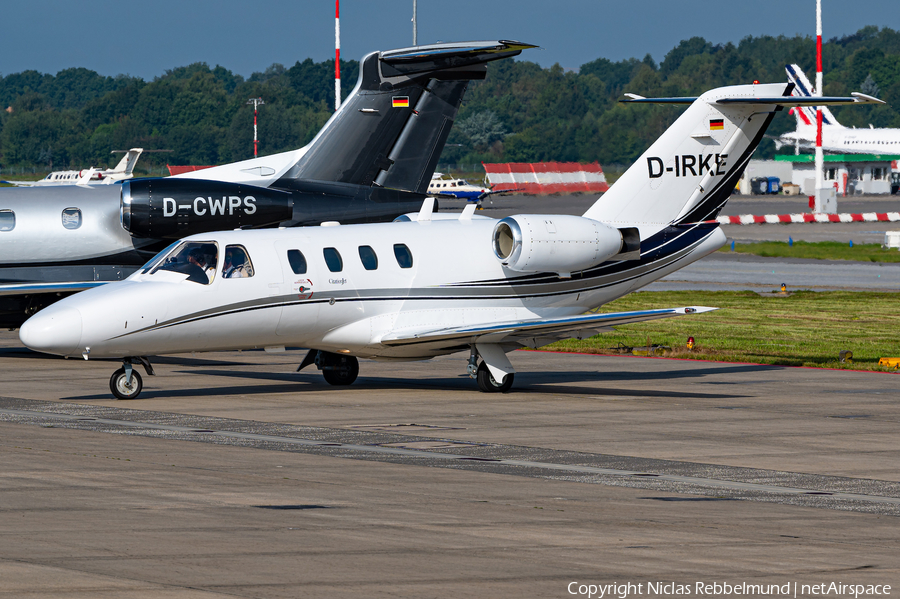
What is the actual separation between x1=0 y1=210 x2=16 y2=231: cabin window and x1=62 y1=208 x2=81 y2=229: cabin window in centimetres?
103

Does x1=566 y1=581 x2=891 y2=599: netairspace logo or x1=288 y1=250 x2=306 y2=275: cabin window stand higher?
x1=288 y1=250 x2=306 y2=275: cabin window

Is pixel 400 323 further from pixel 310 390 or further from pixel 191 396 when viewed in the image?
pixel 191 396

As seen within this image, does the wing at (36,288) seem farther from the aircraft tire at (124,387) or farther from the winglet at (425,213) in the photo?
the winglet at (425,213)

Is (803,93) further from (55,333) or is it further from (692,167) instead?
(55,333)

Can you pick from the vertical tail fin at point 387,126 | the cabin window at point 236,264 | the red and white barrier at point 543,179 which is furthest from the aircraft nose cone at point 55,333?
the red and white barrier at point 543,179

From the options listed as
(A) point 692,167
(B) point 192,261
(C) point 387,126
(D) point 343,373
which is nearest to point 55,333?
(B) point 192,261

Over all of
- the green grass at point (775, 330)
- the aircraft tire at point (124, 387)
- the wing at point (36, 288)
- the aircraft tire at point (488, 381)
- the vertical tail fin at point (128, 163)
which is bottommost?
the green grass at point (775, 330)

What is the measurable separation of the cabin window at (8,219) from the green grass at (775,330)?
12.4 m

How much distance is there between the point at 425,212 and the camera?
23578 millimetres

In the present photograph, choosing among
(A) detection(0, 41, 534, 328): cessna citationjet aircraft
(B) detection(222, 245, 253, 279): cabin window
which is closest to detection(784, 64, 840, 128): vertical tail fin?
(A) detection(0, 41, 534, 328): cessna citationjet aircraft

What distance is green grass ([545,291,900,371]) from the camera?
2761cm

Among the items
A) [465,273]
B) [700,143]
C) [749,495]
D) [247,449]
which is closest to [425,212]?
[465,273]

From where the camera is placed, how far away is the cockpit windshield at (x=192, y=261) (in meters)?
20.8

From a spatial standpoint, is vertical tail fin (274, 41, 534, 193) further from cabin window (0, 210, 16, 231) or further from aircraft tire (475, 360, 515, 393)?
aircraft tire (475, 360, 515, 393)
